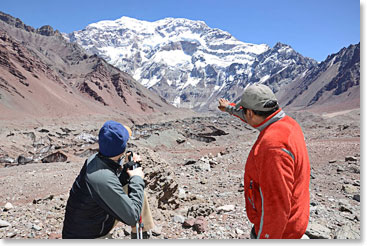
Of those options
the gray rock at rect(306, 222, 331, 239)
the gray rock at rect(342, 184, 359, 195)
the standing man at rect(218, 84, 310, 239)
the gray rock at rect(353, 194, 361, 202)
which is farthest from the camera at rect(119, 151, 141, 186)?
the gray rock at rect(342, 184, 359, 195)

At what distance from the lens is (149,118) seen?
73000 mm

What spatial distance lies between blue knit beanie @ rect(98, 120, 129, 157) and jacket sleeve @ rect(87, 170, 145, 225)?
18 cm

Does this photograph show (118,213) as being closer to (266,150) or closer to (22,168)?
(266,150)

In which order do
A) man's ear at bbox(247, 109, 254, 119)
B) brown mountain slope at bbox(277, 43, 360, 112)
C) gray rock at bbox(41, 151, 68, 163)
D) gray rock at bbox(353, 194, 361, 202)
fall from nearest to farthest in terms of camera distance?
man's ear at bbox(247, 109, 254, 119)
gray rock at bbox(353, 194, 361, 202)
gray rock at bbox(41, 151, 68, 163)
brown mountain slope at bbox(277, 43, 360, 112)

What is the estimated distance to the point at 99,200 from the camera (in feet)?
6.32

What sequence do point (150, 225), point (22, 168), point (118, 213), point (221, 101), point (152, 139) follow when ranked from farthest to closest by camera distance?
point (152, 139)
point (22, 168)
point (221, 101)
point (150, 225)
point (118, 213)

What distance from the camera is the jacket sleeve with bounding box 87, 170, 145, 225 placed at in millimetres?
1889

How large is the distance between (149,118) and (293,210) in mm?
71912

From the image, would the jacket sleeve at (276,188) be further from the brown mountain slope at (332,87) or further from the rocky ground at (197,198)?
the brown mountain slope at (332,87)

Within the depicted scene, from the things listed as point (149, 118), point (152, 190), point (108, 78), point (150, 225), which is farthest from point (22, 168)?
point (108, 78)

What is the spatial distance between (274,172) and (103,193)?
121 cm

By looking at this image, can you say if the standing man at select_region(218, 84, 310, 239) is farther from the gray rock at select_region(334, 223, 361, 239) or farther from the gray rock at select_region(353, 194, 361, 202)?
the gray rock at select_region(353, 194, 361, 202)

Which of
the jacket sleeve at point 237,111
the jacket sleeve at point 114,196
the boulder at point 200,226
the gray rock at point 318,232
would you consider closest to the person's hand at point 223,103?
the jacket sleeve at point 237,111

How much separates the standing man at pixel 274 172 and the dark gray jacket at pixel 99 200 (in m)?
0.90
